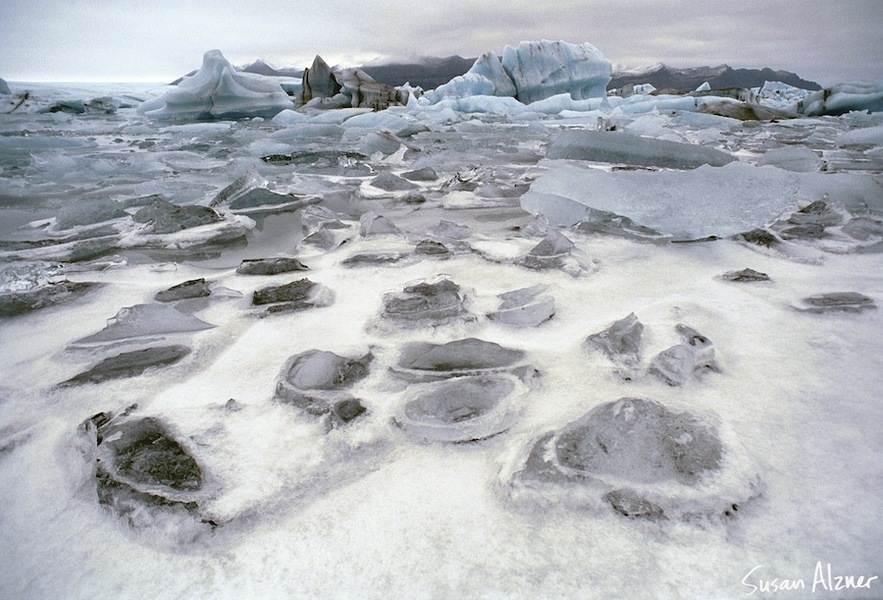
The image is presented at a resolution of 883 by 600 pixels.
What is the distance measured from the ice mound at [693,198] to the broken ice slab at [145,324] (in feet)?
5.19

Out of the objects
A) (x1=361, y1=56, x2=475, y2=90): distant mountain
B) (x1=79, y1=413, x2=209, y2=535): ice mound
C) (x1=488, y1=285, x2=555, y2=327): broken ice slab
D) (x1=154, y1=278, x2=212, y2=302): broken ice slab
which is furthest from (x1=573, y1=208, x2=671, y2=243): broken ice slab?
(x1=361, y1=56, x2=475, y2=90): distant mountain

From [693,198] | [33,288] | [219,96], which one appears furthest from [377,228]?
[219,96]

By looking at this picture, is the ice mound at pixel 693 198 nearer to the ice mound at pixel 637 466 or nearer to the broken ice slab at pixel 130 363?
the ice mound at pixel 637 466

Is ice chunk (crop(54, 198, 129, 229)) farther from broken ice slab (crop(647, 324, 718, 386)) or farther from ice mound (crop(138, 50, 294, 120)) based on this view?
ice mound (crop(138, 50, 294, 120))

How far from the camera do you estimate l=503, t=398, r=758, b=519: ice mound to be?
671mm

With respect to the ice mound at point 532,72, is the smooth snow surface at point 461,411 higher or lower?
lower

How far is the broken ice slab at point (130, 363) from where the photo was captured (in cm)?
103

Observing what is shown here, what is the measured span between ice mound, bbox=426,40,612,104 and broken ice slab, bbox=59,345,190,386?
17082 millimetres

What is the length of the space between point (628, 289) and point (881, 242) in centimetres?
120

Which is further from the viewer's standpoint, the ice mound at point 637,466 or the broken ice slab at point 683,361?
the broken ice slab at point 683,361

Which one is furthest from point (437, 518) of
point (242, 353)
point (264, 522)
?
point (242, 353)

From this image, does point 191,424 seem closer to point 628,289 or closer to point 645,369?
point 645,369

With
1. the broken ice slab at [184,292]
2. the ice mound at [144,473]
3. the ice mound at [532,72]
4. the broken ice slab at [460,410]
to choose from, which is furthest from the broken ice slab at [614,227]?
the ice mound at [532,72]

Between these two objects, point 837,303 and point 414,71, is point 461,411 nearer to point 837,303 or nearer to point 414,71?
point 837,303
